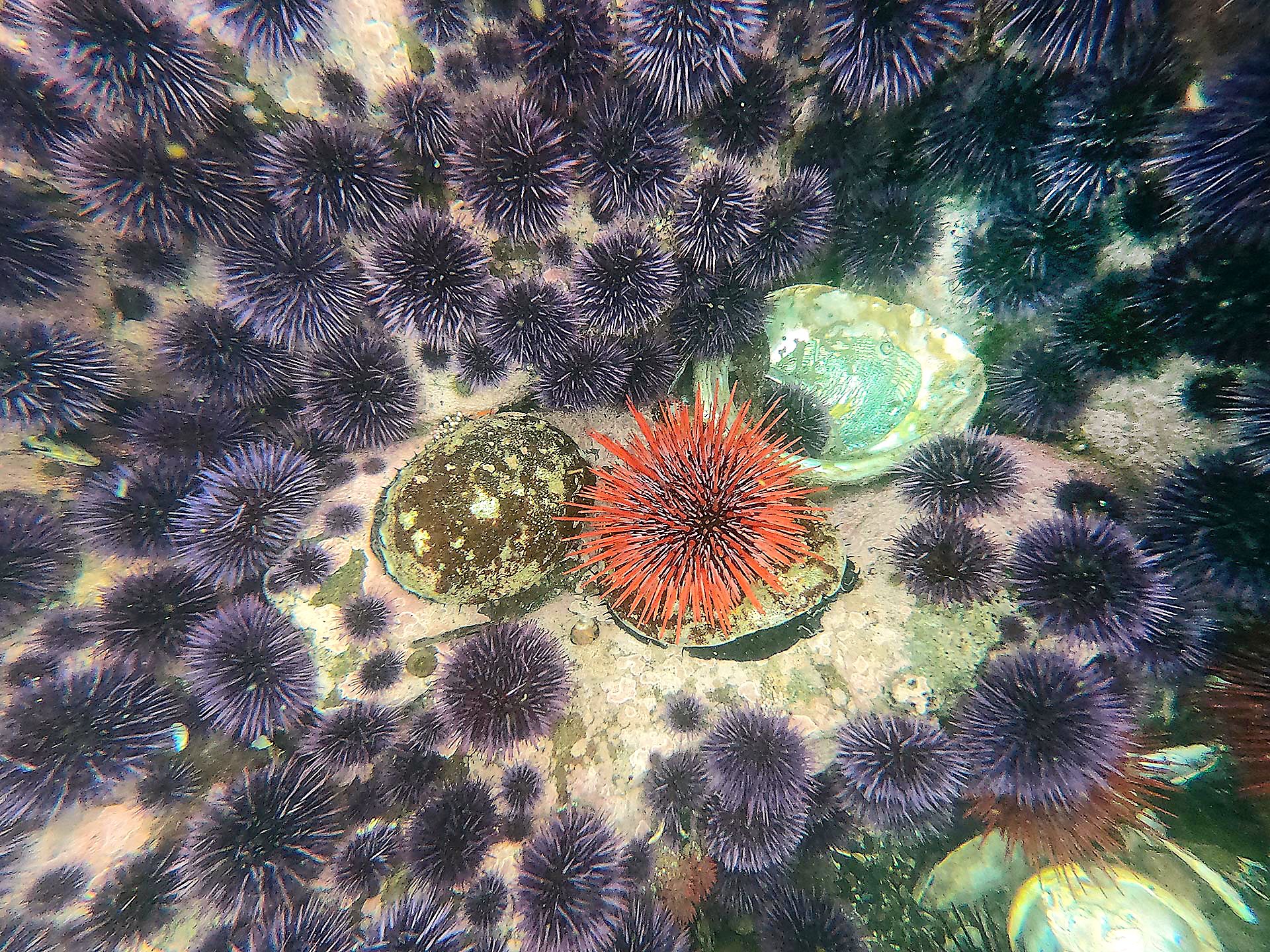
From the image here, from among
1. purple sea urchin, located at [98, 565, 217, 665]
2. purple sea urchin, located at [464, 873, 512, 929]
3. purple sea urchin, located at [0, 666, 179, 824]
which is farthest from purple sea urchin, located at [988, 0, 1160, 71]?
purple sea urchin, located at [0, 666, 179, 824]

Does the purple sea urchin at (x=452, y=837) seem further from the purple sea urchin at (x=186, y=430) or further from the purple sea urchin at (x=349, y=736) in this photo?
the purple sea urchin at (x=186, y=430)

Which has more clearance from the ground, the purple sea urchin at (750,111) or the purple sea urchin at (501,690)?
the purple sea urchin at (750,111)

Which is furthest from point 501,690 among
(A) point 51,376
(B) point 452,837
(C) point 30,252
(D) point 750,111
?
(D) point 750,111

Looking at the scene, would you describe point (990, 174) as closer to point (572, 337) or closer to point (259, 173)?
point (572, 337)

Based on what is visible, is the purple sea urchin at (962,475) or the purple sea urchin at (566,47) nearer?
the purple sea urchin at (566,47)

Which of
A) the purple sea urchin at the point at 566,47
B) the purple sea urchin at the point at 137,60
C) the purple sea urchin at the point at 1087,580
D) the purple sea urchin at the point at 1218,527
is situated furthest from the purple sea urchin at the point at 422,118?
the purple sea urchin at the point at 1218,527

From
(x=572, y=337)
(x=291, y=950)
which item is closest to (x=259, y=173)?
(x=572, y=337)
